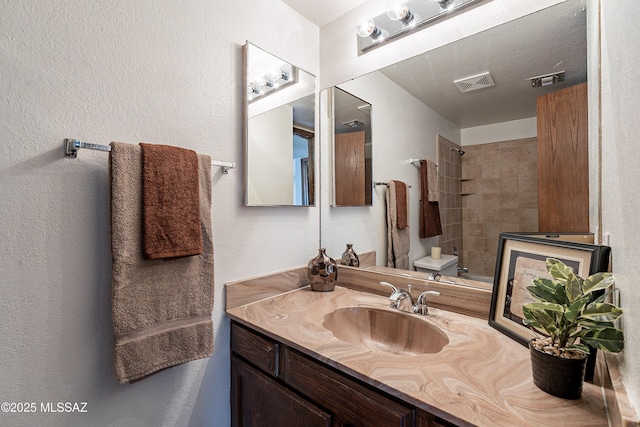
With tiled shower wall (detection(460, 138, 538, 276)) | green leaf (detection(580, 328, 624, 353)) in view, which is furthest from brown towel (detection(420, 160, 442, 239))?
green leaf (detection(580, 328, 624, 353))

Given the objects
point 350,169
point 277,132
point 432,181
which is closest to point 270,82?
point 277,132

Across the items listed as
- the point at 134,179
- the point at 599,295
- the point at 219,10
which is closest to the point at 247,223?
the point at 134,179

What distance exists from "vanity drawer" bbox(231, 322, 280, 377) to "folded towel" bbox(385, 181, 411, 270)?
0.70m

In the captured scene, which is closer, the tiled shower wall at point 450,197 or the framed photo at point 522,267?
the framed photo at point 522,267

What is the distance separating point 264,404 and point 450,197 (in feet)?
3.55

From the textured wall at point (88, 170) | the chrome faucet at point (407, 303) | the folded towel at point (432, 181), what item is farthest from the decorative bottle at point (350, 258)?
the textured wall at point (88, 170)

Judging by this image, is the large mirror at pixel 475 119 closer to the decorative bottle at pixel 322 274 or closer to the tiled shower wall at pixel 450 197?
the tiled shower wall at pixel 450 197

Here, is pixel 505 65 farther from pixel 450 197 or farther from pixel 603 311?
pixel 603 311

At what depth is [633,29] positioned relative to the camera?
0.48 metres

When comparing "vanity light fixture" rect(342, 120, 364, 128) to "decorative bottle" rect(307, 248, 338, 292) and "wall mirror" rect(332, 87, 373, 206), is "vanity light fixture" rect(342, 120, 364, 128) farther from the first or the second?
"decorative bottle" rect(307, 248, 338, 292)

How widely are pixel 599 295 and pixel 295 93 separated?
55.0 inches

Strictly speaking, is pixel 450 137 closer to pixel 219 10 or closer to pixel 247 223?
pixel 247 223

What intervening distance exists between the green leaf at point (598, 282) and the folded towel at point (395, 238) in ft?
2.48

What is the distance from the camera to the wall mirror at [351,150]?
59.4 inches
